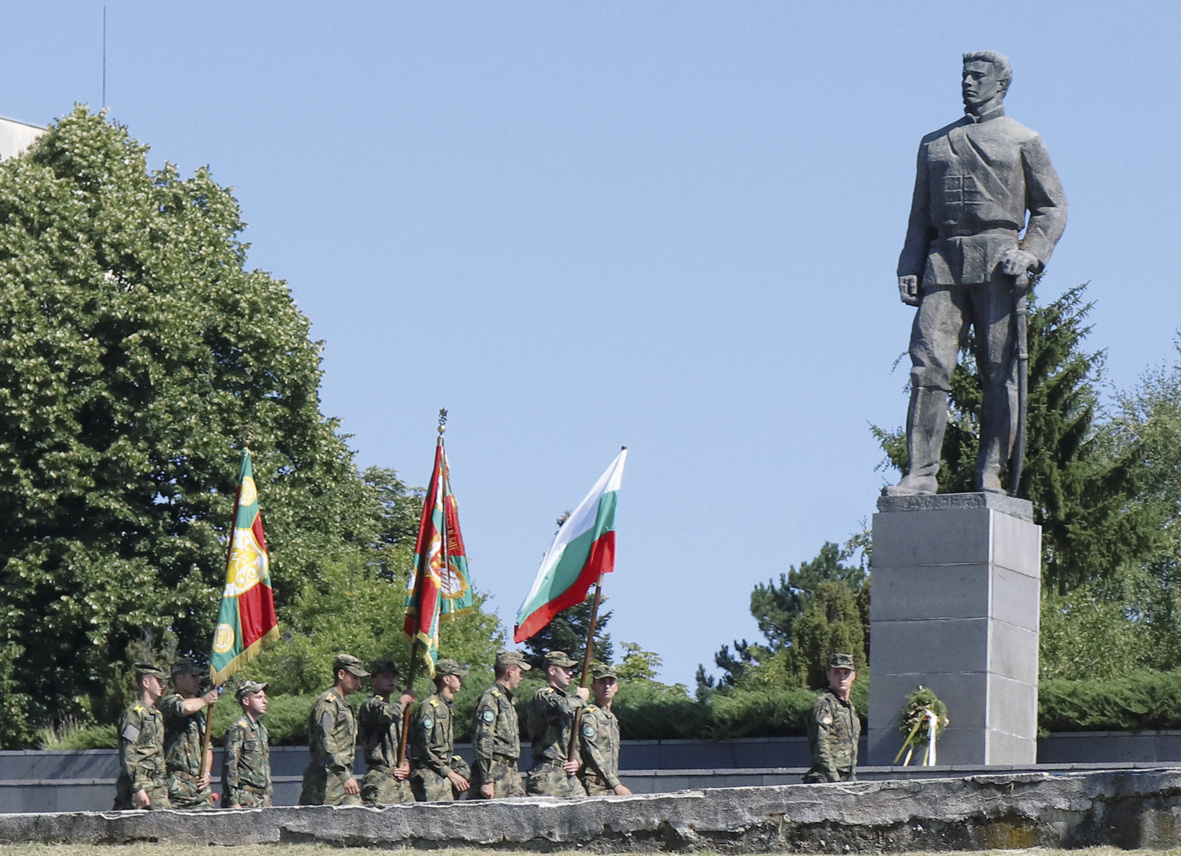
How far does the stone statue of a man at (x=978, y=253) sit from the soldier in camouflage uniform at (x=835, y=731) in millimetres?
3365

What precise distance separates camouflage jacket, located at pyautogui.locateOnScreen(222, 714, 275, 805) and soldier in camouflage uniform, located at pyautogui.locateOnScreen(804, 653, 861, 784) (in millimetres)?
4623

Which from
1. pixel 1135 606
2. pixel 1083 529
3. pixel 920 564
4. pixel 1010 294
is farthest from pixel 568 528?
pixel 1135 606

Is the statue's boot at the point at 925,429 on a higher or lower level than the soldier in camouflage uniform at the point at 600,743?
higher

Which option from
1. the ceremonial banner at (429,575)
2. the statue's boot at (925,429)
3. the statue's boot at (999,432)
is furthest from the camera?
the statue's boot at (925,429)

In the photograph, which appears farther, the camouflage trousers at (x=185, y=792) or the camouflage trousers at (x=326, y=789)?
the camouflage trousers at (x=185, y=792)

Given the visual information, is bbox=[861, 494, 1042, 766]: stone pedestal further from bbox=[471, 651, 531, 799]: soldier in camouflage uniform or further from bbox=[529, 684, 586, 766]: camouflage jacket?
bbox=[471, 651, 531, 799]: soldier in camouflage uniform

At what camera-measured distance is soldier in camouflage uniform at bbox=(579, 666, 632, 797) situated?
17.0m

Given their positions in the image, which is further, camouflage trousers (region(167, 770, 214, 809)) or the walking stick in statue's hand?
the walking stick in statue's hand

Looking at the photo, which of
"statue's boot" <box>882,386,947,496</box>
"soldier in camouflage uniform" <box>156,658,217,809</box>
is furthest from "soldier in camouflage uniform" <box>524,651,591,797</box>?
"statue's boot" <box>882,386,947,496</box>

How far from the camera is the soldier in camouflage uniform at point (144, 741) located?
17.2m

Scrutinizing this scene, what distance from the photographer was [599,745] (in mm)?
17078

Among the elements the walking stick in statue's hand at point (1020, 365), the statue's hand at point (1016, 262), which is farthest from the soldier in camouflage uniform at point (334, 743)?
the statue's hand at point (1016, 262)

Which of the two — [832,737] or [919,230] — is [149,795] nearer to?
[832,737]

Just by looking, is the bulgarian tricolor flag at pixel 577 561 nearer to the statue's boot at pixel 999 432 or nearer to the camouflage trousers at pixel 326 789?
the camouflage trousers at pixel 326 789
